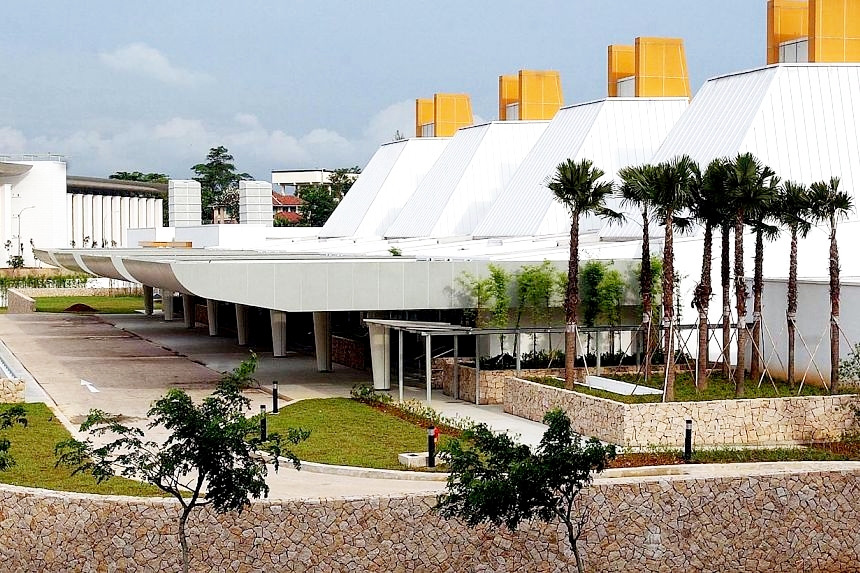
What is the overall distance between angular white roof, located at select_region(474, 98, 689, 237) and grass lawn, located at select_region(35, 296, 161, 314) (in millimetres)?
23739

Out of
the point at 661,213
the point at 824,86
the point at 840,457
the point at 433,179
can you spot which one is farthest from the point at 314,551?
the point at 433,179

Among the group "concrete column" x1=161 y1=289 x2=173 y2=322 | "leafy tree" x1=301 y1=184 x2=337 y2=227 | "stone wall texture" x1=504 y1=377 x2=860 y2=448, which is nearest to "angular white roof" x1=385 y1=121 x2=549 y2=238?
"concrete column" x1=161 y1=289 x2=173 y2=322

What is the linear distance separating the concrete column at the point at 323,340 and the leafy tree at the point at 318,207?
257 feet

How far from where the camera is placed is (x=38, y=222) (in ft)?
341

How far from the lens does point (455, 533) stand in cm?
1981

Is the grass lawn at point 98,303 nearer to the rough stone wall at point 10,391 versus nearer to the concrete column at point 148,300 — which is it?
the concrete column at point 148,300

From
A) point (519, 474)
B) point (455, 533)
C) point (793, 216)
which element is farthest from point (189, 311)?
point (519, 474)

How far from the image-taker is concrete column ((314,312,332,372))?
36.9 metres

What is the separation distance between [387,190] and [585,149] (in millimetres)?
20610

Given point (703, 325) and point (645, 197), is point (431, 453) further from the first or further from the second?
point (645, 197)

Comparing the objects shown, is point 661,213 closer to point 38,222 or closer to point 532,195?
point 532,195

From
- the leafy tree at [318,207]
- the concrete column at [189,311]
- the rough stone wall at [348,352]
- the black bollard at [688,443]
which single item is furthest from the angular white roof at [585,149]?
the leafy tree at [318,207]

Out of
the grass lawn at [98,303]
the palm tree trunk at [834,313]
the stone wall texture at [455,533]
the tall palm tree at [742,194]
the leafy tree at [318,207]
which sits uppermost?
the leafy tree at [318,207]

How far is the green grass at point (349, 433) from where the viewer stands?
24078 mm
